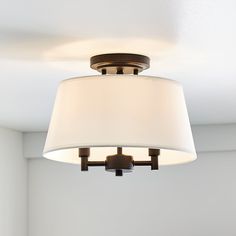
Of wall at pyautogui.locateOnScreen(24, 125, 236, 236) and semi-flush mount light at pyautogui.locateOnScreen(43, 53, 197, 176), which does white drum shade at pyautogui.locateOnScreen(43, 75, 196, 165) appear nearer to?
semi-flush mount light at pyautogui.locateOnScreen(43, 53, 197, 176)

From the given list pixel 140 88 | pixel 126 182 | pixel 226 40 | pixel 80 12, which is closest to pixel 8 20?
pixel 80 12

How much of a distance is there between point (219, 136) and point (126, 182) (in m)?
0.60

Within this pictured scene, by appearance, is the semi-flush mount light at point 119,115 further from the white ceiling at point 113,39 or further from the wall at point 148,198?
the wall at point 148,198

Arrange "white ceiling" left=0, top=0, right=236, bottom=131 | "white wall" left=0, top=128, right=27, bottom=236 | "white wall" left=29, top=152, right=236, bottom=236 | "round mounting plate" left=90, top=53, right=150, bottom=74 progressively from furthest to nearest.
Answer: "white wall" left=29, top=152, right=236, bottom=236 < "white wall" left=0, top=128, right=27, bottom=236 < "round mounting plate" left=90, top=53, right=150, bottom=74 < "white ceiling" left=0, top=0, right=236, bottom=131

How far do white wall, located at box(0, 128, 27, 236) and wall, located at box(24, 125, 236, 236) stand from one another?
0.07 meters

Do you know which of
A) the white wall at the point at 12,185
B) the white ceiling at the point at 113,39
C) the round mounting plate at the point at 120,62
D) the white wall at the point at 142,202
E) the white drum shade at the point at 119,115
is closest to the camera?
the white ceiling at the point at 113,39

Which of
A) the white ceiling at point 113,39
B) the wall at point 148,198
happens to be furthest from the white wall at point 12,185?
the white ceiling at point 113,39

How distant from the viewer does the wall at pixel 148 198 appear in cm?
365

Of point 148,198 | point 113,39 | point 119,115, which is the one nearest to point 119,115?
point 119,115

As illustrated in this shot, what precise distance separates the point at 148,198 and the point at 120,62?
179 cm

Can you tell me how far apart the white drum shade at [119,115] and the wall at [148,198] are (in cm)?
181

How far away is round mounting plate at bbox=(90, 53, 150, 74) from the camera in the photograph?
6.65 feet

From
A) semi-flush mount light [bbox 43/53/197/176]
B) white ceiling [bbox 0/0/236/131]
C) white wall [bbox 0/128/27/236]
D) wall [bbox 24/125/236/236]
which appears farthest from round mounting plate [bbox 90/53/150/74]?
wall [bbox 24/125/236/236]

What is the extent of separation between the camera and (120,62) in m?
2.04
